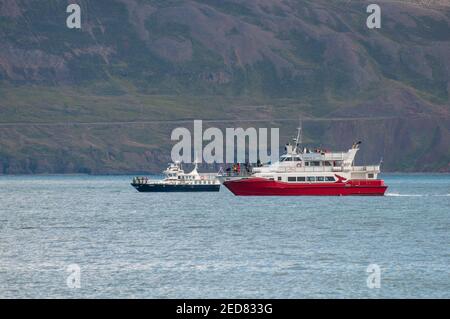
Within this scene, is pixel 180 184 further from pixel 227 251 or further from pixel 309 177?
pixel 227 251

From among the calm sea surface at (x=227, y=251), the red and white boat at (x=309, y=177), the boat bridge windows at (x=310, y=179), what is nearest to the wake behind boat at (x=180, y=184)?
the red and white boat at (x=309, y=177)

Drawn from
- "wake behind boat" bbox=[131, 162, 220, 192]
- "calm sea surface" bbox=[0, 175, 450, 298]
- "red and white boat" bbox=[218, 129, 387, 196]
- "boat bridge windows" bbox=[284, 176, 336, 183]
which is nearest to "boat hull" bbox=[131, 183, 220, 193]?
"wake behind boat" bbox=[131, 162, 220, 192]

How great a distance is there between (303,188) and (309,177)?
154cm

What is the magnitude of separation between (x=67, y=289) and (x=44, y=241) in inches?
1109

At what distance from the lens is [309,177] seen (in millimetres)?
152625

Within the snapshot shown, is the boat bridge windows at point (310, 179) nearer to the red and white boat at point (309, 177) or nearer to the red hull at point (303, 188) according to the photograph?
the red and white boat at point (309, 177)

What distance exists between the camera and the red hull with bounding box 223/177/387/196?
6014 inches

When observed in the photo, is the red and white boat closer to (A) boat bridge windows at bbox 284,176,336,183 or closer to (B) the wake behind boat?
(A) boat bridge windows at bbox 284,176,336,183

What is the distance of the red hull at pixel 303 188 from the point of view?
153 meters

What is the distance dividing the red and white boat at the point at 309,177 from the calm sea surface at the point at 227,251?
15.6 meters

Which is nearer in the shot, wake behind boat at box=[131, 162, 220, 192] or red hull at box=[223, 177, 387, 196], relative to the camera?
red hull at box=[223, 177, 387, 196]

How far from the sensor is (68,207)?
5600 inches
